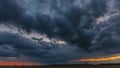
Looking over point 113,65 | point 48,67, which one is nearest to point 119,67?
point 113,65

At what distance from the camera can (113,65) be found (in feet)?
175

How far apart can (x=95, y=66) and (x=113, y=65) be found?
608cm

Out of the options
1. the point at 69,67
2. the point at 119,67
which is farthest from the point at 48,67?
the point at 119,67

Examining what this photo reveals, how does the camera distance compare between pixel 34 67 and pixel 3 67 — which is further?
pixel 34 67

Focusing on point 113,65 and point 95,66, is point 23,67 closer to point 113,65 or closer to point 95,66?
point 95,66

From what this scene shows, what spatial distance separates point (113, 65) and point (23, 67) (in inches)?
1071

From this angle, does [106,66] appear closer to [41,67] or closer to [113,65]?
[113,65]

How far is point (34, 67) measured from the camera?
177 feet

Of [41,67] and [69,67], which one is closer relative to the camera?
[69,67]

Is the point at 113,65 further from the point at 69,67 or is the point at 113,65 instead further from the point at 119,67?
the point at 69,67

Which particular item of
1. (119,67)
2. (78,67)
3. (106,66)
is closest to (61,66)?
(78,67)

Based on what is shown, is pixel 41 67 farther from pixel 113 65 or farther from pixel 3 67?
pixel 113 65

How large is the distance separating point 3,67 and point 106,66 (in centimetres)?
3064

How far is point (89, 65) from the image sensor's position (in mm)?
51500
